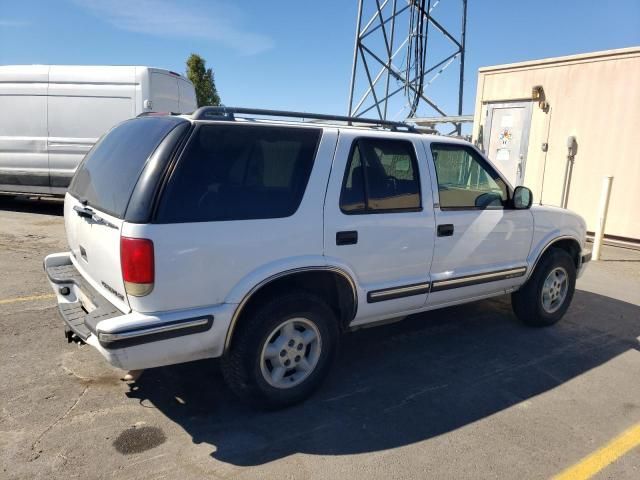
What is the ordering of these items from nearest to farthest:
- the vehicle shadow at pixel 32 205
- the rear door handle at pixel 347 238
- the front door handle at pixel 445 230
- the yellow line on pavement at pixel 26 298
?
the rear door handle at pixel 347 238 < the front door handle at pixel 445 230 < the yellow line on pavement at pixel 26 298 < the vehicle shadow at pixel 32 205

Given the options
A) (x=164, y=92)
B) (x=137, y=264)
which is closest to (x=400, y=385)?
(x=137, y=264)

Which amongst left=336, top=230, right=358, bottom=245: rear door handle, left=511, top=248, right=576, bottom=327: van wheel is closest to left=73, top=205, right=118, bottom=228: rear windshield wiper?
left=336, top=230, right=358, bottom=245: rear door handle

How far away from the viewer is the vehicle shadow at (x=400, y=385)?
2986mm

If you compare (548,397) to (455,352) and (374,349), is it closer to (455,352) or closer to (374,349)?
(455,352)

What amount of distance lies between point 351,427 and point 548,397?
1.50m

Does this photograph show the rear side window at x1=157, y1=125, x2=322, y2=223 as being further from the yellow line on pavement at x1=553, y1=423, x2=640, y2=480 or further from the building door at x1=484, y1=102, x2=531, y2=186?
the building door at x1=484, y1=102, x2=531, y2=186

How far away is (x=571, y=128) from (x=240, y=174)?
364 inches

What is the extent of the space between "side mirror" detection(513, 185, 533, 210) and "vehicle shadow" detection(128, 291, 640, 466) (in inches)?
48.4

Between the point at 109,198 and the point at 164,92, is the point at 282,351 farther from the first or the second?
the point at 164,92

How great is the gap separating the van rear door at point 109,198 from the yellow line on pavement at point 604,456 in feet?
8.53

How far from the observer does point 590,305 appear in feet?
19.1

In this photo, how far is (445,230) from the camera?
12.6 ft

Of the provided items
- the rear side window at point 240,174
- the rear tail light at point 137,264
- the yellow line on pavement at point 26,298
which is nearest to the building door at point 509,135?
the rear side window at point 240,174

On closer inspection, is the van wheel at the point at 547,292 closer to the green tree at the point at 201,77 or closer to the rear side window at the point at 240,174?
the rear side window at the point at 240,174
